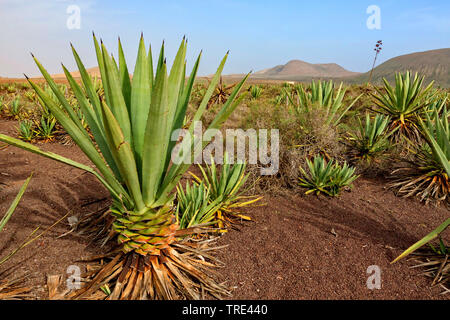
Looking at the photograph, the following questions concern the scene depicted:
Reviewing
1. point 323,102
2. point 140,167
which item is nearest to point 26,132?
point 140,167

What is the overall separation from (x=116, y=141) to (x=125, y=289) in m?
1.06

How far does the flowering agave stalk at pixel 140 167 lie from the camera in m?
1.71

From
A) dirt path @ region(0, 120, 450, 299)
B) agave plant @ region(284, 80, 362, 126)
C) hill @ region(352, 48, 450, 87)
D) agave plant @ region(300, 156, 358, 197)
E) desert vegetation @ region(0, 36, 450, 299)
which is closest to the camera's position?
desert vegetation @ region(0, 36, 450, 299)

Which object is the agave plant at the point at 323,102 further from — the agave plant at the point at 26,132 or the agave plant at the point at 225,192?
the agave plant at the point at 26,132

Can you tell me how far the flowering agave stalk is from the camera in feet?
5.61

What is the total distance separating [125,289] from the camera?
6.24 feet

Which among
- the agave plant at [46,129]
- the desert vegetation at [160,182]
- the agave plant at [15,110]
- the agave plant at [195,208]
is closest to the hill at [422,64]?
the agave plant at [15,110]

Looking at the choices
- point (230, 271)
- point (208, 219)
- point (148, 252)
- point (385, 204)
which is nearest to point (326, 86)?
point (385, 204)

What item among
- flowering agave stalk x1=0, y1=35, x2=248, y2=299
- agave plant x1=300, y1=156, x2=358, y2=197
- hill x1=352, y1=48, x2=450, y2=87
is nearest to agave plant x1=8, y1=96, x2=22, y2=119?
flowering agave stalk x1=0, y1=35, x2=248, y2=299

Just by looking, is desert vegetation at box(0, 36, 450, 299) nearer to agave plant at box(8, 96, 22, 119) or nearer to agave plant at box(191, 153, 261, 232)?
agave plant at box(191, 153, 261, 232)

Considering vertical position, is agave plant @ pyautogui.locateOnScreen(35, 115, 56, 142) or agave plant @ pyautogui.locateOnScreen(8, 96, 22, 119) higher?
agave plant @ pyautogui.locateOnScreen(8, 96, 22, 119)

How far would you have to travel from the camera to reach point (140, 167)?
194 cm

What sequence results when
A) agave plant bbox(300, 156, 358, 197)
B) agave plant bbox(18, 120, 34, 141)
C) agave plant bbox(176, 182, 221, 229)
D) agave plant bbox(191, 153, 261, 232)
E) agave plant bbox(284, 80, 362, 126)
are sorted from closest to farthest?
agave plant bbox(176, 182, 221, 229), agave plant bbox(191, 153, 261, 232), agave plant bbox(300, 156, 358, 197), agave plant bbox(284, 80, 362, 126), agave plant bbox(18, 120, 34, 141)

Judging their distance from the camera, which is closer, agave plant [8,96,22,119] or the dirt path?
the dirt path
